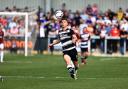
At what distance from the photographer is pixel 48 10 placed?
49.9m

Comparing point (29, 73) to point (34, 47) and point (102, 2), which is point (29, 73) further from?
point (102, 2)

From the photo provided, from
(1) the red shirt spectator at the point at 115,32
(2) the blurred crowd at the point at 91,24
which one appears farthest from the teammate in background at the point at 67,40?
(1) the red shirt spectator at the point at 115,32

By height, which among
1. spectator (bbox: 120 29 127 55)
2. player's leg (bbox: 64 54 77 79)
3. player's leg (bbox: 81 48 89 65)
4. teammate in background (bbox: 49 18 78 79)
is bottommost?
spectator (bbox: 120 29 127 55)

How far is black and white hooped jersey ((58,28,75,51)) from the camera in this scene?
21.6m

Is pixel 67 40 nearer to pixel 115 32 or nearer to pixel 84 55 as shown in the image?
pixel 84 55

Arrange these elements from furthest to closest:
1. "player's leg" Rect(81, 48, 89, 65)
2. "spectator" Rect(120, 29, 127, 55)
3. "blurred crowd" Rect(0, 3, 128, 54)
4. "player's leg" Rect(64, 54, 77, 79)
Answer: "spectator" Rect(120, 29, 127, 55), "blurred crowd" Rect(0, 3, 128, 54), "player's leg" Rect(81, 48, 89, 65), "player's leg" Rect(64, 54, 77, 79)

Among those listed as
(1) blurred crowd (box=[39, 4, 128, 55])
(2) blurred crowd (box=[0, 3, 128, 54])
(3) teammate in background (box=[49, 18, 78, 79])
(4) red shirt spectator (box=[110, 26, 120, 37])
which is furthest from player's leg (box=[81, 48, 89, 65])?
(3) teammate in background (box=[49, 18, 78, 79])

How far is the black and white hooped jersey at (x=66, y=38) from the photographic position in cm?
2159

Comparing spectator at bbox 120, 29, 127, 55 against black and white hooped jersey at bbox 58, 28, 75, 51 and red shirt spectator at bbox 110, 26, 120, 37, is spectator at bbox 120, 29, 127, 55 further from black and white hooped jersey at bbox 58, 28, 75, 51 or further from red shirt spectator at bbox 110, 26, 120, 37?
black and white hooped jersey at bbox 58, 28, 75, 51

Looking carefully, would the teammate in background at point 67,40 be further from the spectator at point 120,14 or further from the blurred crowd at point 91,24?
the spectator at point 120,14

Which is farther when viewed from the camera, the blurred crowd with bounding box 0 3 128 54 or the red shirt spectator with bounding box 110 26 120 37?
the red shirt spectator with bounding box 110 26 120 37

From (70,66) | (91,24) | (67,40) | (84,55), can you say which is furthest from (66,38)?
(91,24)

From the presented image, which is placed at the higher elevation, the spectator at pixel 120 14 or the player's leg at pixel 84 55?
the spectator at pixel 120 14

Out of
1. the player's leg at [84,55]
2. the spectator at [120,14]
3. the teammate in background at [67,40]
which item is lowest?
the player's leg at [84,55]
